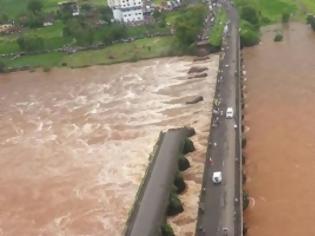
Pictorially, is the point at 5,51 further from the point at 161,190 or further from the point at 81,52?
the point at 161,190

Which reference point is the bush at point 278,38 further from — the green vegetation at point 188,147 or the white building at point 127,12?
the green vegetation at point 188,147

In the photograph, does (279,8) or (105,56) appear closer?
(105,56)

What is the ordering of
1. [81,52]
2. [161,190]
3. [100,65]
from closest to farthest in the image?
[161,190] → [100,65] → [81,52]

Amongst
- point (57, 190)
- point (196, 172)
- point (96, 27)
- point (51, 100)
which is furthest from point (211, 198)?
point (96, 27)

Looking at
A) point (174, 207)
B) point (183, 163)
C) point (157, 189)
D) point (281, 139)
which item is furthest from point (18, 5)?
point (174, 207)

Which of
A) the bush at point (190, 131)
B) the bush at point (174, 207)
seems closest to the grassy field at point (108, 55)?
the bush at point (190, 131)

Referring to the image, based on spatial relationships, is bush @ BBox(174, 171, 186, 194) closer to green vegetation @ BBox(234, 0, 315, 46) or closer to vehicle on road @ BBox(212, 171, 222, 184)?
vehicle on road @ BBox(212, 171, 222, 184)

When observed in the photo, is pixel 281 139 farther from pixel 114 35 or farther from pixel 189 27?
pixel 114 35
